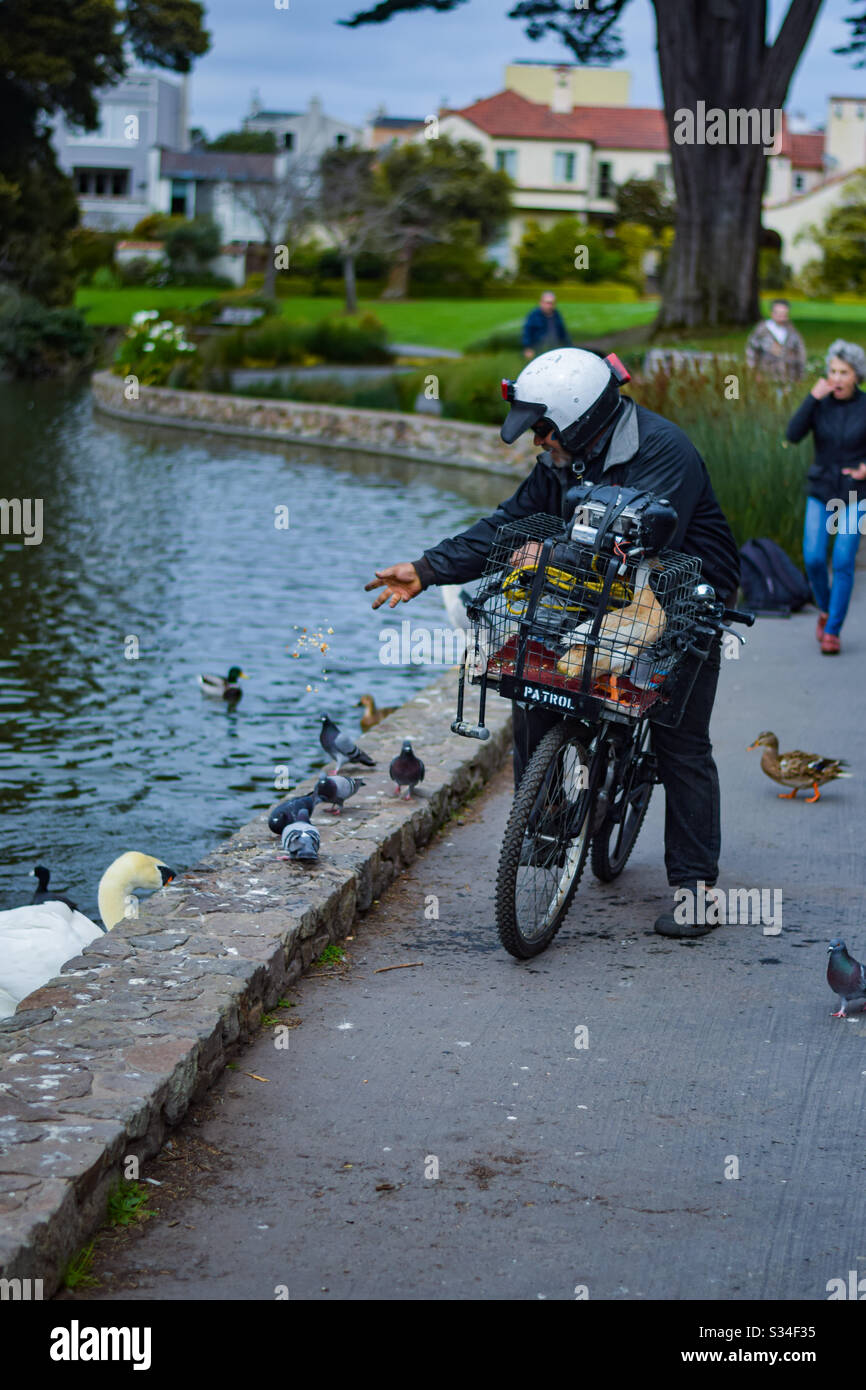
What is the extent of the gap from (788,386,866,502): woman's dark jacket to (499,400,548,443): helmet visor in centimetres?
590

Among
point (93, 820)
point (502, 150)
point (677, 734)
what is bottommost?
point (93, 820)

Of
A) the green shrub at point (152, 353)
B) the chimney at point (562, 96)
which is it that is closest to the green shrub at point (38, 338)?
the green shrub at point (152, 353)

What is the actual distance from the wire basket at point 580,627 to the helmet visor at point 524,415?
358 millimetres

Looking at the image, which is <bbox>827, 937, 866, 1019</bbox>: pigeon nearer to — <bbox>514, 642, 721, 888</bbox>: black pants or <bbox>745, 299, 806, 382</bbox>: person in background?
<bbox>514, 642, 721, 888</bbox>: black pants

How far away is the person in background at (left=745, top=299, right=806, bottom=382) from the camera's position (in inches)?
671

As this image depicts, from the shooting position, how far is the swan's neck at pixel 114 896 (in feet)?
22.2

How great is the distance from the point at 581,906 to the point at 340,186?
59051 millimetres

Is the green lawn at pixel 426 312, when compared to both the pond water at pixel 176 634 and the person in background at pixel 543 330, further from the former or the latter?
the pond water at pixel 176 634

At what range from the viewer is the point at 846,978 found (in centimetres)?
506

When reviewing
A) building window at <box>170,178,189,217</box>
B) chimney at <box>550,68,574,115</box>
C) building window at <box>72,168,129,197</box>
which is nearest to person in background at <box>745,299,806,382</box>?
building window at <box>170,178,189,217</box>

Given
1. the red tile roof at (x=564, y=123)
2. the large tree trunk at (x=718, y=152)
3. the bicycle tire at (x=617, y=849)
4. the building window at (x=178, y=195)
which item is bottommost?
the bicycle tire at (x=617, y=849)

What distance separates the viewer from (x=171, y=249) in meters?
68.3

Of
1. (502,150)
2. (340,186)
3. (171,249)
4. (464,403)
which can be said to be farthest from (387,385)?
(502,150)

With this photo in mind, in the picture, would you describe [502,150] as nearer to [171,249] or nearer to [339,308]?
[171,249]
